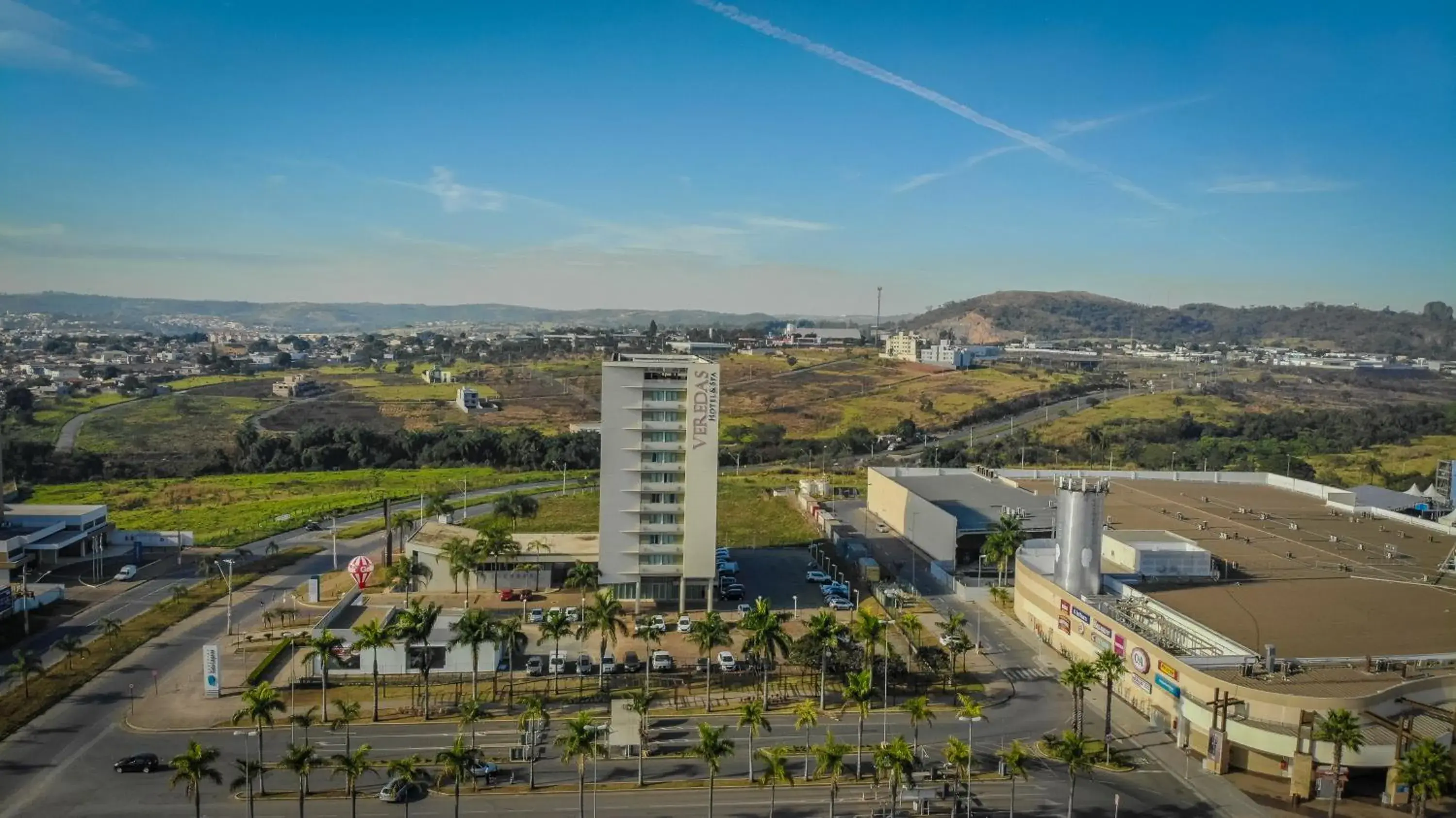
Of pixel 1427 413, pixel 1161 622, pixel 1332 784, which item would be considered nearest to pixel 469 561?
pixel 1161 622

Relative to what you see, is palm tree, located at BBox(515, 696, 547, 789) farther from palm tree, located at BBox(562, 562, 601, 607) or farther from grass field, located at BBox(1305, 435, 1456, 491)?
grass field, located at BBox(1305, 435, 1456, 491)

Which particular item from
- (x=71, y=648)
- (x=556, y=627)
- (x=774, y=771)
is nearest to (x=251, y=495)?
(x=71, y=648)

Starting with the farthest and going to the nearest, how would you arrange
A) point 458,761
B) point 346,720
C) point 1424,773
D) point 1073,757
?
point 346,720
point 1073,757
point 1424,773
point 458,761

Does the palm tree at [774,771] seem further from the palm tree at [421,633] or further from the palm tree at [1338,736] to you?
the palm tree at [1338,736]

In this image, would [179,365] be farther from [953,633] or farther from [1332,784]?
[1332,784]

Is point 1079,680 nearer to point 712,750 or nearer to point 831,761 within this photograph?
point 831,761

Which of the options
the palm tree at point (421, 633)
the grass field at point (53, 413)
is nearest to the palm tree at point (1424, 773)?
the palm tree at point (421, 633)

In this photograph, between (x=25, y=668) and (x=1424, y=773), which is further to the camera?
(x=25, y=668)

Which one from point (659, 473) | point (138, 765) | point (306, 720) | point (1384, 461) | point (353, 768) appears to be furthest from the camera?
point (1384, 461)
